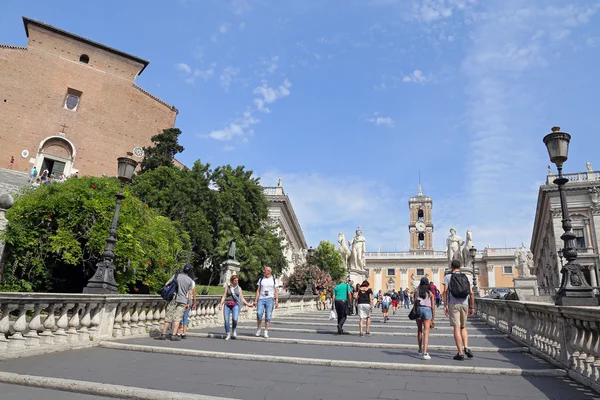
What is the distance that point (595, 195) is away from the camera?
137ft

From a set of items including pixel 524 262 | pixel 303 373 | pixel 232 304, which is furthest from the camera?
pixel 524 262

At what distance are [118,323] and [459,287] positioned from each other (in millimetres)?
7047

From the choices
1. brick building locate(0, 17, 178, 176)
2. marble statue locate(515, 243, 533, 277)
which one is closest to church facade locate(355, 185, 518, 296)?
marble statue locate(515, 243, 533, 277)

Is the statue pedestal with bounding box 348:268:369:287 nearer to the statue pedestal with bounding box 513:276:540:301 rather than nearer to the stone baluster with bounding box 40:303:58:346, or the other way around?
the statue pedestal with bounding box 513:276:540:301

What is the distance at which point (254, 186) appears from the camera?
31766mm

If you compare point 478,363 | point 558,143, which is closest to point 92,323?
point 478,363

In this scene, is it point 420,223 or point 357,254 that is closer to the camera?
point 357,254

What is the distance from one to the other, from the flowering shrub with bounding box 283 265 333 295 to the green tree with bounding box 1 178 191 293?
1820cm

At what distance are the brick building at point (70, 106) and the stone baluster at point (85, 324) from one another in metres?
36.0

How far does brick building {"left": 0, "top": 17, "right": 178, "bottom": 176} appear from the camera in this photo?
1452 inches

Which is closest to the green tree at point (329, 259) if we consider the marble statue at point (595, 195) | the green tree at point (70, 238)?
the marble statue at point (595, 195)

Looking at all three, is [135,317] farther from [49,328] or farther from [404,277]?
[404,277]

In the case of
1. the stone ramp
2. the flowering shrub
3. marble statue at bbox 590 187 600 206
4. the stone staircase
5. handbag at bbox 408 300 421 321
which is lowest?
the stone ramp

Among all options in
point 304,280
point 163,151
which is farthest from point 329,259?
point 163,151
